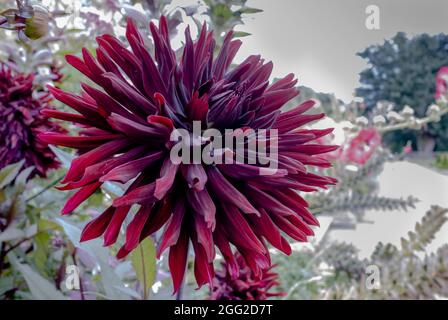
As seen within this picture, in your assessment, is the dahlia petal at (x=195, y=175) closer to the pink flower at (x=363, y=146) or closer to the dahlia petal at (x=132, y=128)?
the dahlia petal at (x=132, y=128)

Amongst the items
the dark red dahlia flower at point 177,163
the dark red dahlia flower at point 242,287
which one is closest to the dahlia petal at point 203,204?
the dark red dahlia flower at point 177,163

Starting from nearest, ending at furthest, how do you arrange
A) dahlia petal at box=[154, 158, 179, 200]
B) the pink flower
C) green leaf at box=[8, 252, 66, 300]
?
dahlia petal at box=[154, 158, 179, 200]
green leaf at box=[8, 252, 66, 300]
the pink flower

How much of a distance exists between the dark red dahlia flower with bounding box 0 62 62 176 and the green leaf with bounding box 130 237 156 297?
0.37 feet

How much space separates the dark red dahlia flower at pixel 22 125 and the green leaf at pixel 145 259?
111mm

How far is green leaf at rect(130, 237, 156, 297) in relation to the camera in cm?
18

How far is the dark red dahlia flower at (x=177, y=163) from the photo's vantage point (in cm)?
13

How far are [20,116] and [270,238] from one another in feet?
0.61

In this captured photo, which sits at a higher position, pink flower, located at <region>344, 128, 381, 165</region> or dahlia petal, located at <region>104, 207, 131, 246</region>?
pink flower, located at <region>344, 128, 381, 165</region>

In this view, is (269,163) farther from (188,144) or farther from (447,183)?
(447,183)

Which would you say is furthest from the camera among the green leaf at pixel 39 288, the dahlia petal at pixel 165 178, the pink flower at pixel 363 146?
the pink flower at pixel 363 146

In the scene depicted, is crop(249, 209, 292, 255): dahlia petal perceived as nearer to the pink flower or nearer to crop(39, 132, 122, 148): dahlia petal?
crop(39, 132, 122, 148): dahlia petal

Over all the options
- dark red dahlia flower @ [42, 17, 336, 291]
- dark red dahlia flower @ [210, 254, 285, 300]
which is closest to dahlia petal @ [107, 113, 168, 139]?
dark red dahlia flower @ [42, 17, 336, 291]

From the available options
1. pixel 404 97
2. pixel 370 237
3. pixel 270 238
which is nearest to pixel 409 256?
pixel 370 237

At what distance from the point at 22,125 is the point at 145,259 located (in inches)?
5.1
